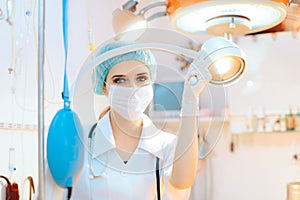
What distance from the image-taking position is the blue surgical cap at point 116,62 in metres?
0.81

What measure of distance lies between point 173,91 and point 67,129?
0.25 metres

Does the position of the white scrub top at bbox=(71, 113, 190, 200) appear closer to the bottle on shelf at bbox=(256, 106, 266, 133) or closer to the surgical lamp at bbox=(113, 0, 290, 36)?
the surgical lamp at bbox=(113, 0, 290, 36)

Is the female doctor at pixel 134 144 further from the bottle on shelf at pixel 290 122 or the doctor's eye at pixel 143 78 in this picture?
the bottle on shelf at pixel 290 122

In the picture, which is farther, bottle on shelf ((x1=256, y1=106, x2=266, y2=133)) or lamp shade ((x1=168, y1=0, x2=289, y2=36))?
bottle on shelf ((x1=256, y1=106, x2=266, y2=133))

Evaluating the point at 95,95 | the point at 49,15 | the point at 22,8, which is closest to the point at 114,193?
the point at 95,95

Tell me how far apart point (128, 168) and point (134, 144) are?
0.19ft

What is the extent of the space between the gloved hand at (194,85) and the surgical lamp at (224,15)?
3.8 inches

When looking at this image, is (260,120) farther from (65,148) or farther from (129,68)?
(65,148)

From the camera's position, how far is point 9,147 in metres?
1.13

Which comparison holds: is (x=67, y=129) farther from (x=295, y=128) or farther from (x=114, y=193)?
(x=295, y=128)

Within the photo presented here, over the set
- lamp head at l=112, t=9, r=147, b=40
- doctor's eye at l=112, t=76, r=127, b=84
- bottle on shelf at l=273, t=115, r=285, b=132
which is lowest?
bottle on shelf at l=273, t=115, r=285, b=132

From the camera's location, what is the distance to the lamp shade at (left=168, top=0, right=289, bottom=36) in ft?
2.29

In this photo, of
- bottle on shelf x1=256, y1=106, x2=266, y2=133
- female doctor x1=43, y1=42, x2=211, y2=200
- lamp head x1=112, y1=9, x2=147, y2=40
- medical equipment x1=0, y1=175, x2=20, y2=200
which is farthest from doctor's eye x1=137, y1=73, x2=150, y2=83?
bottle on shelf x1=256, y1=106, x2=266, y2=133

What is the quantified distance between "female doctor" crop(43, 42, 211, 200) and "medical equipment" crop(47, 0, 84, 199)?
0.08 meters
